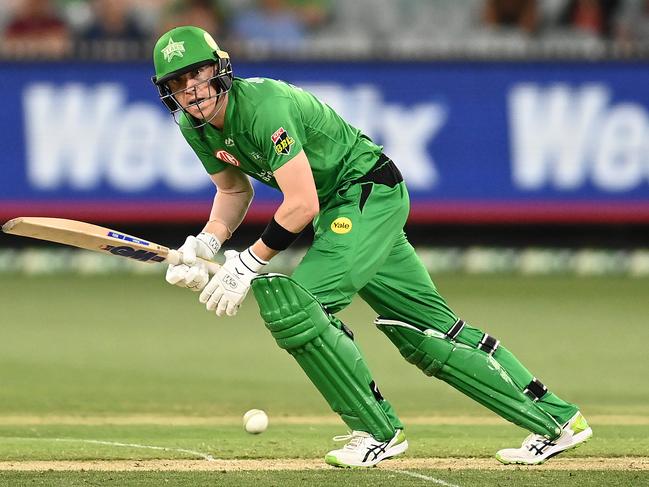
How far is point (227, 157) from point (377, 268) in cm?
76

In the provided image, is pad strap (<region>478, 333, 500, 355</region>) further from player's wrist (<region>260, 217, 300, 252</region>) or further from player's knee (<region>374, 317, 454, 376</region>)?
player's wrist (<region>260, 217, 300, 252</region>)

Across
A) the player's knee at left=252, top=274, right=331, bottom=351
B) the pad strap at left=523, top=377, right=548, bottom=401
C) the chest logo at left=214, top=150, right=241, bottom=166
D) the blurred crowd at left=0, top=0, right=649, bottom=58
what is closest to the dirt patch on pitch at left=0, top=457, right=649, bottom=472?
the pad strap at left=523, top=377, right=548, bottom=401

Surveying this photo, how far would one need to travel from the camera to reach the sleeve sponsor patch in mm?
5445

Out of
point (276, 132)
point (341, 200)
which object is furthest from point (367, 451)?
point (276, 132)

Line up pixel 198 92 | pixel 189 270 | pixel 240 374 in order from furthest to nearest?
1. pixel 240 374
2. pixel 189 270
3. pixel 198 92

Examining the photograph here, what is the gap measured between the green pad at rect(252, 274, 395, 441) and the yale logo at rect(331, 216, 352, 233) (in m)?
0.33

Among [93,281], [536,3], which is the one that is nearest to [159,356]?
[93,281]

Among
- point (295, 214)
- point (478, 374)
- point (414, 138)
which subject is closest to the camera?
point (295, 214)

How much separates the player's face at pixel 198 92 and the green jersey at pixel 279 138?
8 cm

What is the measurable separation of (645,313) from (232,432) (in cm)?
528

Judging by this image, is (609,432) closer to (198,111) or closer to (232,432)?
(232,432)

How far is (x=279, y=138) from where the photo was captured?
5457 millimetres

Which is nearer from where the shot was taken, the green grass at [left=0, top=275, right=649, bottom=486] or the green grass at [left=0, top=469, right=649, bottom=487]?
the green grass at [left=0, top=469, right=649, bottom=487]

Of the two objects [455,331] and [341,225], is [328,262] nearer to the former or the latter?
[341,225]
